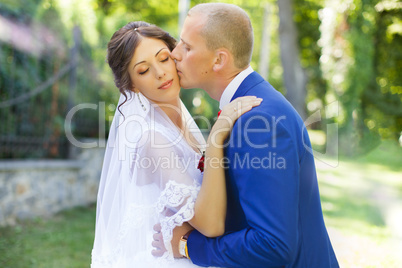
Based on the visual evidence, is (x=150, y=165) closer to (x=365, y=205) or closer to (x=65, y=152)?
(x=65, y=152)

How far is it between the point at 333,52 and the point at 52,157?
1050cm

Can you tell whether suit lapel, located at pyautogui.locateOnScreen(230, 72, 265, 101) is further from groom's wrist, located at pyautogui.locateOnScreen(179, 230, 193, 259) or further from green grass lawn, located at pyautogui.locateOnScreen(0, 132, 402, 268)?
green grass lawn, located at pyautogui.locateOnScreen(0, 132, 402, 268)

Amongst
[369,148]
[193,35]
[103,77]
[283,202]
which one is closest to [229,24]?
[193,35]

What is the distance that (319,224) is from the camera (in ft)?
6.89

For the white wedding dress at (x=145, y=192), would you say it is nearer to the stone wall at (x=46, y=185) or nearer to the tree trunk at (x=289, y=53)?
the stone wall at (x=46, y=185)

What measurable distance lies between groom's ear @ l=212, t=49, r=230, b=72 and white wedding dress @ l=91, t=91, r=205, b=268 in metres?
0.51

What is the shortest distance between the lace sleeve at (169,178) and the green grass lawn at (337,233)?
3.30 m

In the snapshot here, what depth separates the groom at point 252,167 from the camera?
1.81m

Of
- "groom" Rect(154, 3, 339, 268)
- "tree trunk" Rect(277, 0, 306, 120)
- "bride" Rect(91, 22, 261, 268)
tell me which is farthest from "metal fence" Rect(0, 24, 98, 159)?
"tree trunk" Rect(277, 0, 306, 120)

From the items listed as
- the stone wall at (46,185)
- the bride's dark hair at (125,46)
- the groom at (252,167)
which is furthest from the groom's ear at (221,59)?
the stone wall at (46,185)

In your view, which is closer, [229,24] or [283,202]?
[283,202]

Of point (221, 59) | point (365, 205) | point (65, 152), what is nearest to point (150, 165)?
point (221, 59)

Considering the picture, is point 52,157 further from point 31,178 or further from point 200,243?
point 200,243

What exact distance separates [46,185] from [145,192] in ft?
16.3
